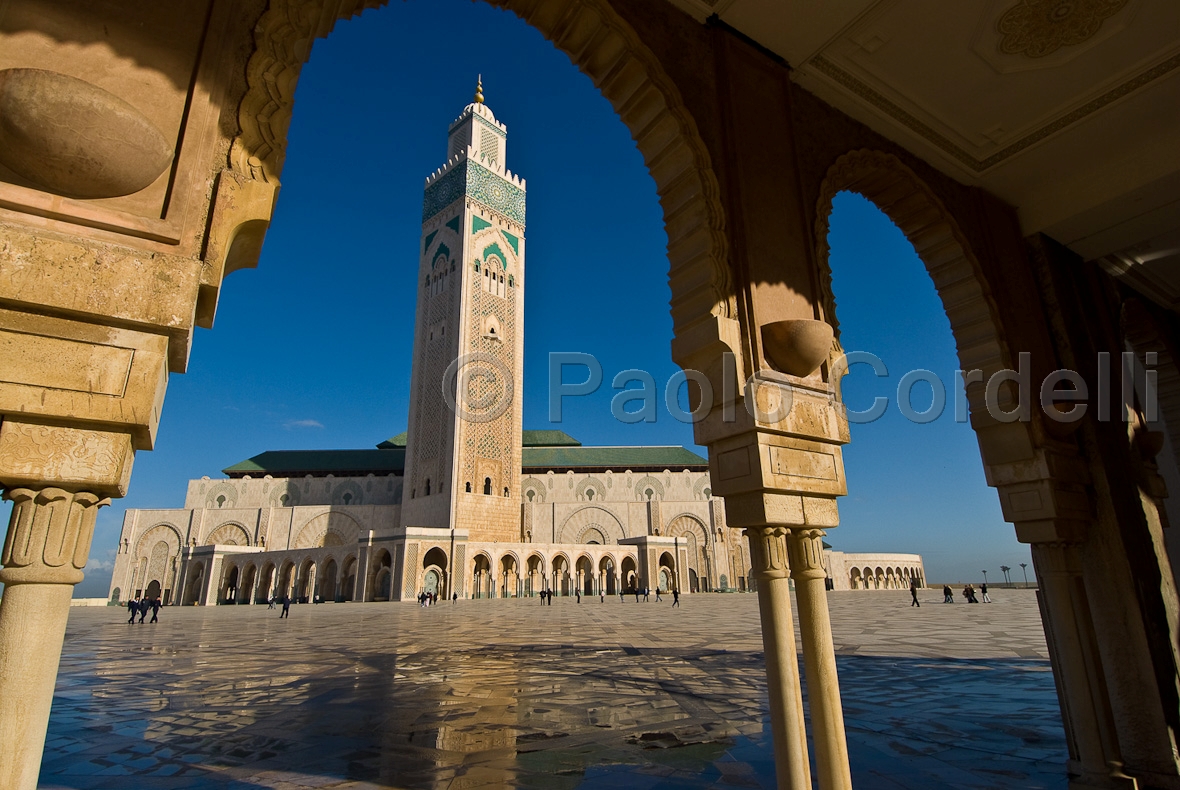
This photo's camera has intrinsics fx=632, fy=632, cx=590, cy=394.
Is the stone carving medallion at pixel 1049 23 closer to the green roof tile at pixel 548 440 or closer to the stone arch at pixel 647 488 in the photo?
the stone arch at pixel 647 488

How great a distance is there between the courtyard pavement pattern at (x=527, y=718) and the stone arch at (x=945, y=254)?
1.77 metres

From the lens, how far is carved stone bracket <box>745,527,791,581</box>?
235cm

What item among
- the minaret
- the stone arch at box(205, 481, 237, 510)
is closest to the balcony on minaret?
the minaret

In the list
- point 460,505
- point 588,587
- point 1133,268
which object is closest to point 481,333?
point 460,505

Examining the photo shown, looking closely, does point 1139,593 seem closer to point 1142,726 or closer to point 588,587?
point 1142,726

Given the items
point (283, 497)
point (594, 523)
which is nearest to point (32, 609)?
point (594, 523)

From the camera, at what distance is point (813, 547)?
250 centimetres

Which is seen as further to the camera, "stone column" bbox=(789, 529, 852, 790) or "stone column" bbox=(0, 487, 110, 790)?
"stone column" bbox=(789, 529, 852, 790)

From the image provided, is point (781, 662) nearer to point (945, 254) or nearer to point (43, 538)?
point (43, 538)

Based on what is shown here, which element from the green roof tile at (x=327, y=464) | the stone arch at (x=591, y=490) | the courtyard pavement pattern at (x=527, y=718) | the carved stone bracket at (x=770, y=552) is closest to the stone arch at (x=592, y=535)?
the stone arch at (x=591, y=490)

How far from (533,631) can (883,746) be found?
7508mm

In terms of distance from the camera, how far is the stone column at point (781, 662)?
209 cm

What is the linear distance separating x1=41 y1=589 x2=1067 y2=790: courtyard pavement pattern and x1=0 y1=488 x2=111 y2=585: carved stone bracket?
5.40ft

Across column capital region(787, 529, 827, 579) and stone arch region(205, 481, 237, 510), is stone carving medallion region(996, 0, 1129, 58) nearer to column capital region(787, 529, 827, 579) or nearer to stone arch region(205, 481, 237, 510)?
column capital region(787, 529, 827, 579)
